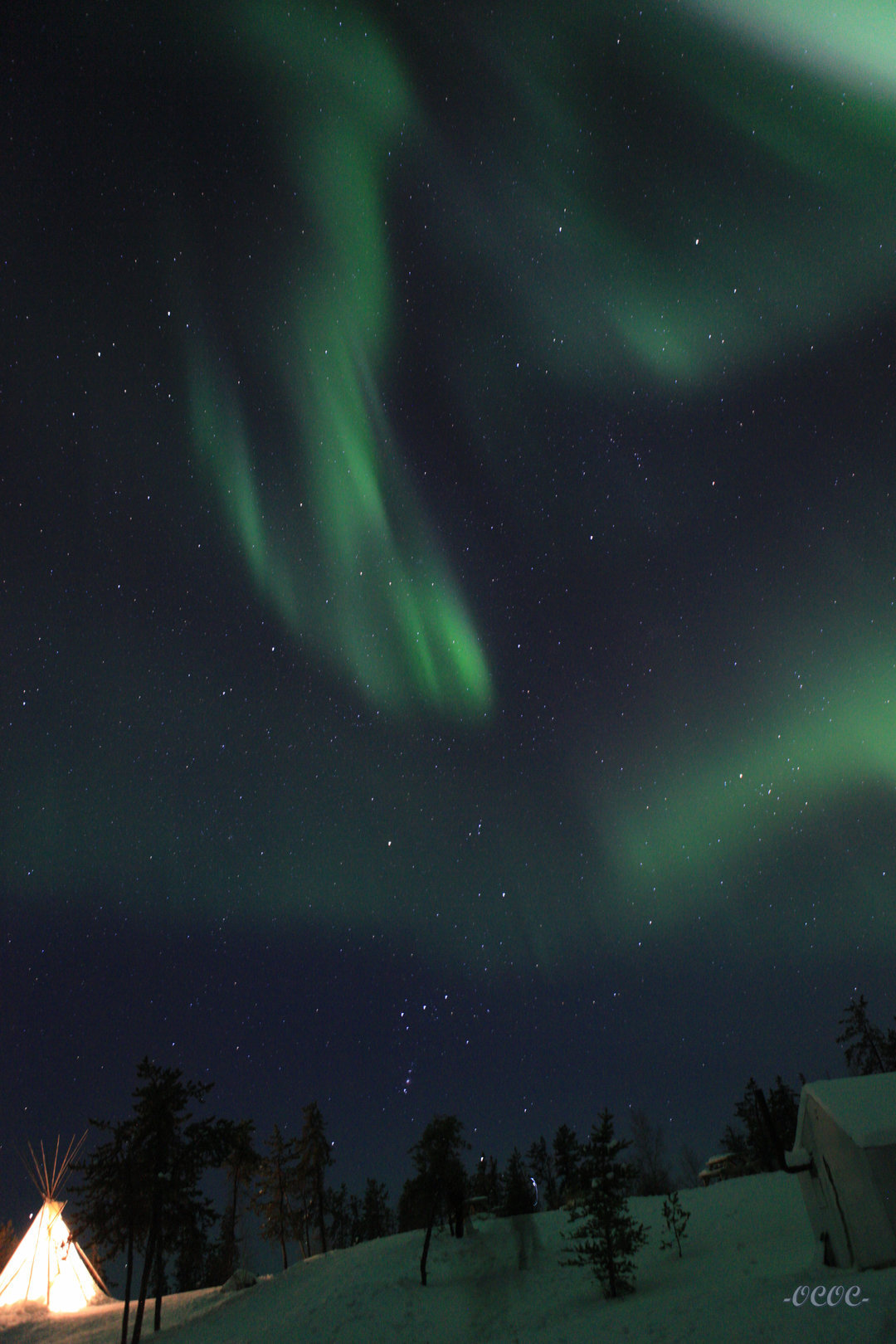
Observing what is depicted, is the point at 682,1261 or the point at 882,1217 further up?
the point at 882,1217

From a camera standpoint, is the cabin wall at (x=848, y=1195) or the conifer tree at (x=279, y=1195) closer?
the cabin wall at (x=848, y=1195)

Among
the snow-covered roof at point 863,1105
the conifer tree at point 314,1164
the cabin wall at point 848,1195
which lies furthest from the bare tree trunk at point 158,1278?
the snow-covered roof at point 863,1105

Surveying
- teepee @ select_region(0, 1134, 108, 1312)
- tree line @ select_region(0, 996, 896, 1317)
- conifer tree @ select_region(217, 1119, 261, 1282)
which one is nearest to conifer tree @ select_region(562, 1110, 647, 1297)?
tree line @ select_region(0, 996, 896, 1317)

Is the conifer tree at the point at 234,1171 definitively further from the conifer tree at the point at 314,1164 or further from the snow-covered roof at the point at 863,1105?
the snow-covered roof at the point at 863,1105

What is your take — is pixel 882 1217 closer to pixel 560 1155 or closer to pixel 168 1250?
pixel 168 1250

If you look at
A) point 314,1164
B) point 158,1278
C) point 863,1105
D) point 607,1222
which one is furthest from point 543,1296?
point 314,1164

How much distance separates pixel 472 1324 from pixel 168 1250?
39.0 feet

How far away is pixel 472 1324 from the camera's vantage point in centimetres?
2525

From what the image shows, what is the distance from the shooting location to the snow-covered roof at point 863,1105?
55.5ft

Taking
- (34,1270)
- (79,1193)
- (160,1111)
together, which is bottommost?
(34,1270)

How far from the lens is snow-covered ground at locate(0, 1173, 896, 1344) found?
53.7 ft

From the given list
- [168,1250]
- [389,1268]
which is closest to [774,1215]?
[389,1268]

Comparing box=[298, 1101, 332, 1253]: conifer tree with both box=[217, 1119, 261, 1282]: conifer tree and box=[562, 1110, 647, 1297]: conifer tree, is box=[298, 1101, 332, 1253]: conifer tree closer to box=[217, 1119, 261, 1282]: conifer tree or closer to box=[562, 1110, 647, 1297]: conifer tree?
box=[217, 1119, 261, 1282]: conifer tree

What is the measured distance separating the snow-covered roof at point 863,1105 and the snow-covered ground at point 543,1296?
2.40 m
